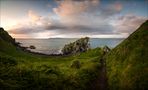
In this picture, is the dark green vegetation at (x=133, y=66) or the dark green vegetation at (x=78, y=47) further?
the dark green vegetation at (x=78, y=47)

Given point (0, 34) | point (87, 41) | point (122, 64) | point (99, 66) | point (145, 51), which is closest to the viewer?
point (145, 51)

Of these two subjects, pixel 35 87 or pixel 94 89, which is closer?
pixel 35 87

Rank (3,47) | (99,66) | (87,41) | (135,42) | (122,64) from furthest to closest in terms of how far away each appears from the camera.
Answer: (87,41), (3,47), (99,66), (135,42), (122,64)

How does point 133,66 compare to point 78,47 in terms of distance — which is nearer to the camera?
point 133,66

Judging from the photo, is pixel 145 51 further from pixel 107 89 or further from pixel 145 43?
pixel 107 89

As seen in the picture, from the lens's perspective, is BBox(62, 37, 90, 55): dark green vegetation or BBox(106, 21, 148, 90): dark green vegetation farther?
BBox(62, 37, 90, 55): dark green vegetation

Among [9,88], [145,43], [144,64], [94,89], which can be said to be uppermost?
[145,43]

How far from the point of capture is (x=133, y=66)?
145ft

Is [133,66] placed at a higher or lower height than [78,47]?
higher

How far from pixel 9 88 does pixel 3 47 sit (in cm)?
5886

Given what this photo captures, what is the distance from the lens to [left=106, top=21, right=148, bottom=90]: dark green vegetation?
39031mm

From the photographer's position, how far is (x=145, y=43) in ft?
160

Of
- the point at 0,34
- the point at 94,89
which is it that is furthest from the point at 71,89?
the point at 0,34

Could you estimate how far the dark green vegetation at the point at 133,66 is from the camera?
39.0 m
